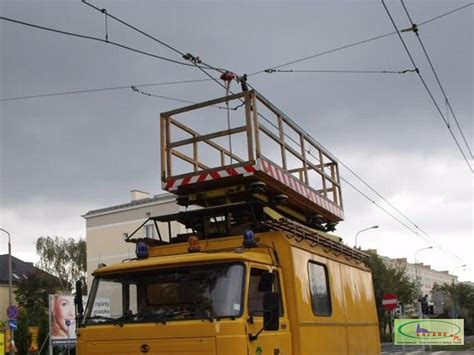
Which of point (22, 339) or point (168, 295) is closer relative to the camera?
point (168, 295)

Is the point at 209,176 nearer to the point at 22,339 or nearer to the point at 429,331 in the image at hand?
the point at 429,331

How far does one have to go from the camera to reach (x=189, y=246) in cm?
688

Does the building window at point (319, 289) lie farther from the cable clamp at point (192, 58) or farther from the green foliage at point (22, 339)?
the green foliage at point (22, 339)

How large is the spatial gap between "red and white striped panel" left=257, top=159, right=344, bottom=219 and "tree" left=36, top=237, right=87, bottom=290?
2312 inches

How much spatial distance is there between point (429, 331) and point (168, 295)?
1958 centimetres

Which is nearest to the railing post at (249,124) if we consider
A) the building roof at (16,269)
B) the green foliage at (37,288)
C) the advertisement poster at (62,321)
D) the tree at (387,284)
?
the advertisement poster at (62,321)

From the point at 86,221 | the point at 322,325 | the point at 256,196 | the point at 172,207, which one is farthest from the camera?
the point at 86,221

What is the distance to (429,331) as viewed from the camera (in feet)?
76.8

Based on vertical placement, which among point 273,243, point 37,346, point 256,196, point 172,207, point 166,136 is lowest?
point 37,346

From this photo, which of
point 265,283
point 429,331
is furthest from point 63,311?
point 265,283

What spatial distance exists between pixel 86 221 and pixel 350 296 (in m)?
50.2

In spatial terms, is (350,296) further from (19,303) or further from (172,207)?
(19,303)

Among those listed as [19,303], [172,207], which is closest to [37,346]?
[172,207]

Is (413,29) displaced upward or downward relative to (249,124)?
upward
